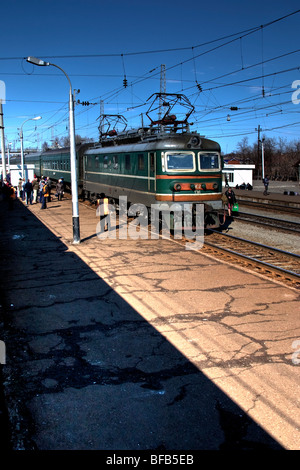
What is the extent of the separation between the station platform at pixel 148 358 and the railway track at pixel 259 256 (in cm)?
54

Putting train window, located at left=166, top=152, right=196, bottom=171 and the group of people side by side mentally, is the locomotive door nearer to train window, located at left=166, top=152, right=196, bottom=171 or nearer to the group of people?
train window, located at left=166, top=152, right=196, bottom=171

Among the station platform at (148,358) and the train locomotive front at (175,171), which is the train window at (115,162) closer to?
the train locomotive front at (175,171)

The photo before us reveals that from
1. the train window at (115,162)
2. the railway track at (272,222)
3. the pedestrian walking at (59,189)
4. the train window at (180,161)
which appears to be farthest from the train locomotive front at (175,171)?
the pedestrian walking at (59,189)

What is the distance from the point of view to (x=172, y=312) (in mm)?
6996

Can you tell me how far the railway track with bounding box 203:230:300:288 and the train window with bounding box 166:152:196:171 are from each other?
2.59 meters

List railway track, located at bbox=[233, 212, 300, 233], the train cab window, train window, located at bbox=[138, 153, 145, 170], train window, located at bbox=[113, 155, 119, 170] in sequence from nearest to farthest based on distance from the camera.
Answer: the train cab window, train window, located at bbox=[138, 153, 145, 170], railway track, located at bbox=[233, 212, 300, 233], train window, located at bbox=[113, 155, 119, 170]

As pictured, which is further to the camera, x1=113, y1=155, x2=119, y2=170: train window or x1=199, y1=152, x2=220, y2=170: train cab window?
x1=113, y1=155, x2=119, y2=170: train window

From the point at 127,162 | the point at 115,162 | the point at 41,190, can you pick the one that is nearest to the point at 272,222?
the point at 127,162

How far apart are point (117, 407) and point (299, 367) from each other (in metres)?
2.46

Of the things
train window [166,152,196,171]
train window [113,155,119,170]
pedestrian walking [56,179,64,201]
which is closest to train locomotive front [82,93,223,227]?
train window [166,152,196,171]

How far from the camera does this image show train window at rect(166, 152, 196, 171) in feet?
42.7

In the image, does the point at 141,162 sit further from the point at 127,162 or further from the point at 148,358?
the point at 148,358
